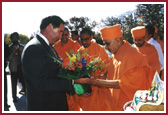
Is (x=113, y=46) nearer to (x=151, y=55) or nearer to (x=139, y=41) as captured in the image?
(x=139, y=41)

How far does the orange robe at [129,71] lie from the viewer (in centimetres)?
Result: 331

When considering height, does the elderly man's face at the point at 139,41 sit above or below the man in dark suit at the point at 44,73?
above

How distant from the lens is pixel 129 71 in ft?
10.9

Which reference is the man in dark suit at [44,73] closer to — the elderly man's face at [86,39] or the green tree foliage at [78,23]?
the elderly man's face at [86,39]

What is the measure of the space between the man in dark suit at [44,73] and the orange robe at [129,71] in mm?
847

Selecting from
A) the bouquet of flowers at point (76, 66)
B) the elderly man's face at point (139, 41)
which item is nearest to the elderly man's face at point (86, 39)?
the elderly man's face at point (139, 41)

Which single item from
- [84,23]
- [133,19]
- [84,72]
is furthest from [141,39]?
[84,23]

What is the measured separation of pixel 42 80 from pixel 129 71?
1285 millimetres

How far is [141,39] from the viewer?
5121 mm

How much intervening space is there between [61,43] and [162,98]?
13.5 feet

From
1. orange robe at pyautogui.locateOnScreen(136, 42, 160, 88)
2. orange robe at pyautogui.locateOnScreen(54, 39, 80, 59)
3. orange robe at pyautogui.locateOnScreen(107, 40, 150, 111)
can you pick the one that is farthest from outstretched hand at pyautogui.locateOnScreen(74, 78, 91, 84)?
orange robe at pyautogui.locateOnScreen(54, 39, 80, 59)

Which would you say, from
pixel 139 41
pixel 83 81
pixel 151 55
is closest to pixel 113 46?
pixel 83 81

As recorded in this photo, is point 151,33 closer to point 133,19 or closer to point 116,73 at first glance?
point 116,73

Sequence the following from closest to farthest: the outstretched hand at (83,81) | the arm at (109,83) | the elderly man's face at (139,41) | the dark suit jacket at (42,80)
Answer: the dark suit jacket at (42,80) < the outstretched hand at (83,81) < the arm at (109,83) < the elderly man's face at (139,41)
